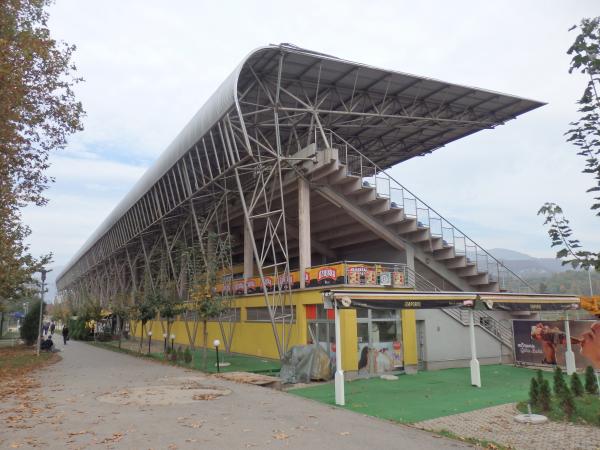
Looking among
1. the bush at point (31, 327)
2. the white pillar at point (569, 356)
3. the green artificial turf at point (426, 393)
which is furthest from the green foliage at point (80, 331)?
the white pillar at point (569, 356)

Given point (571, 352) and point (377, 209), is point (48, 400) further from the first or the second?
point (571, 352)

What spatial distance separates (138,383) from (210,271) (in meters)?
7.76

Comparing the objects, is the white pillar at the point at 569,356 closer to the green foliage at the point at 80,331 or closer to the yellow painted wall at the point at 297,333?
the yellow painted wall at the point at 297,333

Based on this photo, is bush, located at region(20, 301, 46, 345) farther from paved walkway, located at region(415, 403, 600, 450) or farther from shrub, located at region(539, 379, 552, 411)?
shrub, located at region(539, 379, 552, 411)

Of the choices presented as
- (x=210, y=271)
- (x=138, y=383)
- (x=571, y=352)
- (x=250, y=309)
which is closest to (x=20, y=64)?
(x=138, y=383)

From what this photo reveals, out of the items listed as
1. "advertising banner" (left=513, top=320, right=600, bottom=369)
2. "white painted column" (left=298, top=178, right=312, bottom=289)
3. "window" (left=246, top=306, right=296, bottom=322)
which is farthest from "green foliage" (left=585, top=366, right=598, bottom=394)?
"window" (left=246, top=306, right=296, bottom=322)

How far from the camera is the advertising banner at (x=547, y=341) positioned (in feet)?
63.4

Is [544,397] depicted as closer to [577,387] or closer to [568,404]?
[568,404]

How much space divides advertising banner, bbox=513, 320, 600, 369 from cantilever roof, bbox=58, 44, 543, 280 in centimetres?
1304

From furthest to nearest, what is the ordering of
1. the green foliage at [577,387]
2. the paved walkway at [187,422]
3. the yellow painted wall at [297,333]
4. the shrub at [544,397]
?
the yellow painted wall at [297,333]
the green foliage at [577,387]
the shrub at [544,397]
the paved walkway at [187,422]

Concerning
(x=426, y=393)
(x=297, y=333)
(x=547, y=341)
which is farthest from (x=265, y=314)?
(x=547, y=341)

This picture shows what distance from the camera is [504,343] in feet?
76.5

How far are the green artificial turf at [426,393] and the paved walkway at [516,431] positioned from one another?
0.63m

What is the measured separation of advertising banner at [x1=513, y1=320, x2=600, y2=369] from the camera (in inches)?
761
